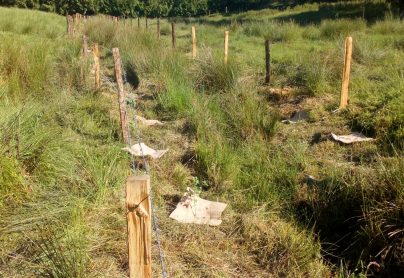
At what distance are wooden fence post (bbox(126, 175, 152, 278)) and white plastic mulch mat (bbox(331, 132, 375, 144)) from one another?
12.5 feet

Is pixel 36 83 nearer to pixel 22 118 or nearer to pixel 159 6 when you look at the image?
pixel 22 118

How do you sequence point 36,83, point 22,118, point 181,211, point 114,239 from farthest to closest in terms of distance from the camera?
point 36,83, point 22,118, point 181,211, point 114,239

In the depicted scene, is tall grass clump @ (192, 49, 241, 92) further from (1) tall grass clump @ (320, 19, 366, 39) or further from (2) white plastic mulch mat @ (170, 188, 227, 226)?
(1) tall grass clump @ (320, 19, 366, 39)

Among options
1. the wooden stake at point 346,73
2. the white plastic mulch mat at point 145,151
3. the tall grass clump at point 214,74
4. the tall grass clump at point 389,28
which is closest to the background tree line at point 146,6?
the tall grass clump at point 389,28

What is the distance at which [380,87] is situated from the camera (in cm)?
626

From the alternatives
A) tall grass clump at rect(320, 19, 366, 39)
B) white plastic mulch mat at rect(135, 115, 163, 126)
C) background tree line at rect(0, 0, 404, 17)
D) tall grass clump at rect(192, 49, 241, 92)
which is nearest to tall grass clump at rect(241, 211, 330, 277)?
white plastic mulch mat at rect(135, 115, 163, 126)

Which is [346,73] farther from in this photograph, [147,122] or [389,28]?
[389,28]

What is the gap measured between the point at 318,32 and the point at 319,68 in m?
6.70

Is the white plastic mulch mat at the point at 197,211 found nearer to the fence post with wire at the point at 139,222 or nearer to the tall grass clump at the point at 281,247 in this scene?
the tall grass clump at the point at 281,247

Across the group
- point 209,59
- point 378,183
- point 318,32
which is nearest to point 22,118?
point 378,183

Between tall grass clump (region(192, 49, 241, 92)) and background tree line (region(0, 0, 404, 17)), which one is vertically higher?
background tree line (region(0, 0, 404, 17))

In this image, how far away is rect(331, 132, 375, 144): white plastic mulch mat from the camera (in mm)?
4992

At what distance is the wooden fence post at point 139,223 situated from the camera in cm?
157

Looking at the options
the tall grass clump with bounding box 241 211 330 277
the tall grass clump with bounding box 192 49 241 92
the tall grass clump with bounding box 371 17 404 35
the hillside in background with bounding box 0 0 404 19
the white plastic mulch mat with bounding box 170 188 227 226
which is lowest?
the tall grass clump with bounding box 241 211 330 277
